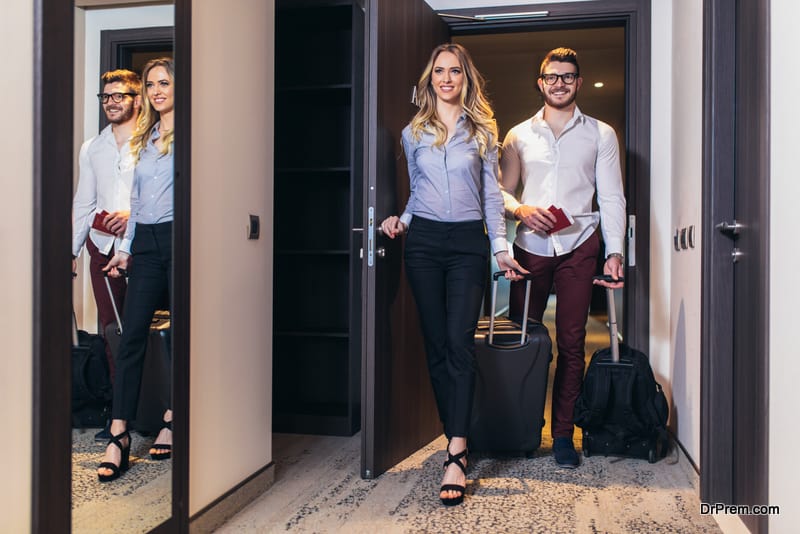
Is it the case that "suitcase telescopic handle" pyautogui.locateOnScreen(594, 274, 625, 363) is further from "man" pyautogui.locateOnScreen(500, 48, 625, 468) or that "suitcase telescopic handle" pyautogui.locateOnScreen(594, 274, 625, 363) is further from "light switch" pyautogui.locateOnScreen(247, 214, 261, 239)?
"light switch" pyautogui.locateOnScreen(247, 214, 261, 239)

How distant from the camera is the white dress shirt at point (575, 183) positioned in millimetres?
2963

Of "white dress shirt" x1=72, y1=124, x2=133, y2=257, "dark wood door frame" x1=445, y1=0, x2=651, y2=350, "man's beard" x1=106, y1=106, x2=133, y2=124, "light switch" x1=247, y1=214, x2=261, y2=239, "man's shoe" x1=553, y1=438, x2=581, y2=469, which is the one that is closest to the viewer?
"white dress shirt" x1=72, y1=124, x2=133, y2=257

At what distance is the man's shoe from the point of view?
9.26ft

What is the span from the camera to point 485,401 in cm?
291

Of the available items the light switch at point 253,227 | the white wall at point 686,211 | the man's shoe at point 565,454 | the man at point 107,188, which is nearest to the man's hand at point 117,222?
the man at point 107,188

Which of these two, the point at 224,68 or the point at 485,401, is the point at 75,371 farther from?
the point at 485,401

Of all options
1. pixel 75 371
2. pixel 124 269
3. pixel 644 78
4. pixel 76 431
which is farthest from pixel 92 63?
pixel 644 78

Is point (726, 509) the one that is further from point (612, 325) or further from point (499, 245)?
point (499, 245)

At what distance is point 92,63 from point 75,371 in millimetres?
606

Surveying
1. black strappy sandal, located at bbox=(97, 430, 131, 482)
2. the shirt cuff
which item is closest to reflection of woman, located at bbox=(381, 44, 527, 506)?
the shirt cuff

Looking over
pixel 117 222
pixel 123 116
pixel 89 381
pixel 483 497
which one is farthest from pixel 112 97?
pixel 483 497

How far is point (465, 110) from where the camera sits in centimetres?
269

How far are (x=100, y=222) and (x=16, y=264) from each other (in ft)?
0.86
